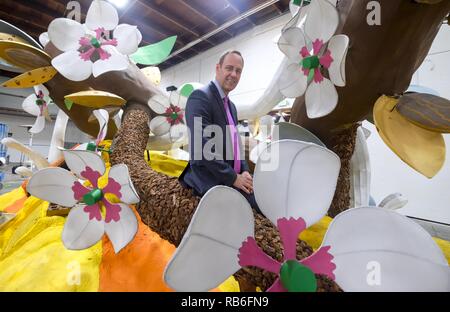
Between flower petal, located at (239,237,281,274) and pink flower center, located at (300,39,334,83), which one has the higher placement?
pink flower center, located at (300,39,334,83)

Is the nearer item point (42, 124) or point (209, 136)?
point (209, 136)

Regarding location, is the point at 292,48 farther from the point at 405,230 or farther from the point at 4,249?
the point at 4,249

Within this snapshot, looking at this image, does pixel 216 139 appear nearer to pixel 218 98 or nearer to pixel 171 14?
pixel 218 98

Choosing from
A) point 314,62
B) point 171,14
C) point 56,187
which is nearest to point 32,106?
point 56,187

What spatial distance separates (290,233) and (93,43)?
62 cm

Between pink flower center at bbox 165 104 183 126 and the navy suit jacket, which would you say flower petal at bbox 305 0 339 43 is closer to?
the navy suit jacket

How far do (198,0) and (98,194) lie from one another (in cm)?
249

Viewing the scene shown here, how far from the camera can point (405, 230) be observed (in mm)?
190

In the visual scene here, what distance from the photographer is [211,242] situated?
20cm

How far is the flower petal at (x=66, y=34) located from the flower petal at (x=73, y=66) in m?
0.03

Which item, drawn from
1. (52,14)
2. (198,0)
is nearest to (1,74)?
(52,14)

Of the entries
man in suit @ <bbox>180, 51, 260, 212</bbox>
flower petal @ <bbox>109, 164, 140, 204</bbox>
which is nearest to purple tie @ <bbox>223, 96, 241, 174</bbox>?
man in suit @ <bbox>180, 51, 260, 212</bbox>

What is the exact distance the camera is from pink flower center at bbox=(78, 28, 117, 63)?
0.53 m

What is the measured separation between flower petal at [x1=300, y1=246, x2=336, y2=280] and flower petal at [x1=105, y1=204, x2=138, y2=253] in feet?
0.87
